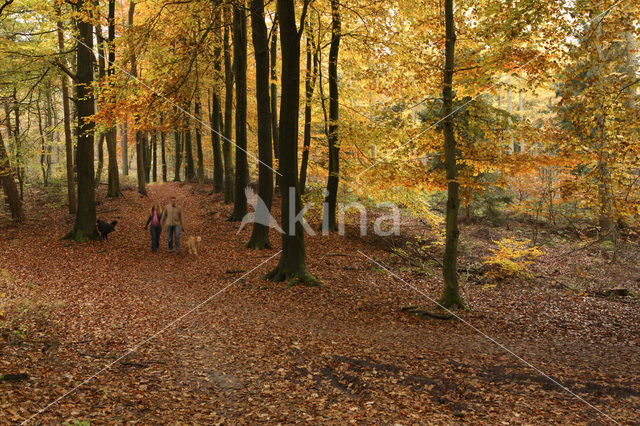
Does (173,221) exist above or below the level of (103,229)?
above

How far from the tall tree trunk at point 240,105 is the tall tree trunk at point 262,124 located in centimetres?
232

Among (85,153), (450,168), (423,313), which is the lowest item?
(423,313)

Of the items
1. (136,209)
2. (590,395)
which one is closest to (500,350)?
(590,395)

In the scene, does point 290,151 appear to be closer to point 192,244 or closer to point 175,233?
point 192,244

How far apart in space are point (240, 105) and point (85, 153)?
5.41 meters

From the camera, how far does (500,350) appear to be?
7223 mm

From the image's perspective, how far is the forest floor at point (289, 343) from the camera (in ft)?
15.4

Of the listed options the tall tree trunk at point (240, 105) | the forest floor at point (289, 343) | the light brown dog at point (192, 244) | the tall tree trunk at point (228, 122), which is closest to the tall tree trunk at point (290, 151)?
the forest floor at point (289, 343)

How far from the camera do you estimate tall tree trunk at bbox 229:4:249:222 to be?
14.8m

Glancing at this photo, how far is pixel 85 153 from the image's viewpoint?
42.7 feet

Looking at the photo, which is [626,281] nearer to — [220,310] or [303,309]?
[303,309]

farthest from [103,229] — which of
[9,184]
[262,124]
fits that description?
[262,124]

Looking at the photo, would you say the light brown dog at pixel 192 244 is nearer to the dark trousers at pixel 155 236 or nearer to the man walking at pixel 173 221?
the man walking at pixel 173 221

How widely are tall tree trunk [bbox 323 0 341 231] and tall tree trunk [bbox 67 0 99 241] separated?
7778mm
